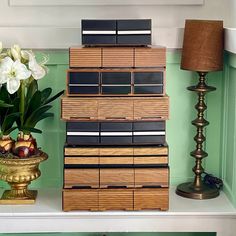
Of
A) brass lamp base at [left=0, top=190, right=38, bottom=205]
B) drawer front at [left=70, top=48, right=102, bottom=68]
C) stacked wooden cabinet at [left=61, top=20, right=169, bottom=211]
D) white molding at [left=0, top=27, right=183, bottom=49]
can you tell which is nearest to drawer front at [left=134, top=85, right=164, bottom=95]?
stacked wooden cabinet at [left=61, top=20, right=169, bottom=211]

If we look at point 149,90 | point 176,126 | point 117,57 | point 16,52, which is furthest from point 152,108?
point 16,52

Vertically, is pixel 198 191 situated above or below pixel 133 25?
below

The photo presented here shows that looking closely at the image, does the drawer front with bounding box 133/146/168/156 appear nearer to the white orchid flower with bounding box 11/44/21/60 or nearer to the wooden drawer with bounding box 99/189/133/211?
the wooden drawer with bounding box 99/189/133/211

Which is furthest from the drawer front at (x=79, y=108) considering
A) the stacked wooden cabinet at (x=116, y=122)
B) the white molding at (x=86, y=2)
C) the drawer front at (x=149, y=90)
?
the white molding at (x=86, y=2)

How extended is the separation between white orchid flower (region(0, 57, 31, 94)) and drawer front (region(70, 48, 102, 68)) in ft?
0.39

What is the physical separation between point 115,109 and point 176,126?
0.94ft

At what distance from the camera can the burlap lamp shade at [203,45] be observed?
1.40m

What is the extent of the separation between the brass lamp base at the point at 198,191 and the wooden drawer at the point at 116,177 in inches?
7.7

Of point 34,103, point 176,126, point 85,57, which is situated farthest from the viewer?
point 176,126

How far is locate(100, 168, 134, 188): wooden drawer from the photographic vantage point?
4.49 feet

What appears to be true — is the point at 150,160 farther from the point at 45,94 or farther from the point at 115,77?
the point at 45,94

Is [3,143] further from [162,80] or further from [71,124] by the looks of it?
[162,80]

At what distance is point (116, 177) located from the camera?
137 cm

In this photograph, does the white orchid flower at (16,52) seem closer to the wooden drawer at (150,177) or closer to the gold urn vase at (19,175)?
the gold urn vase at (19,175)
